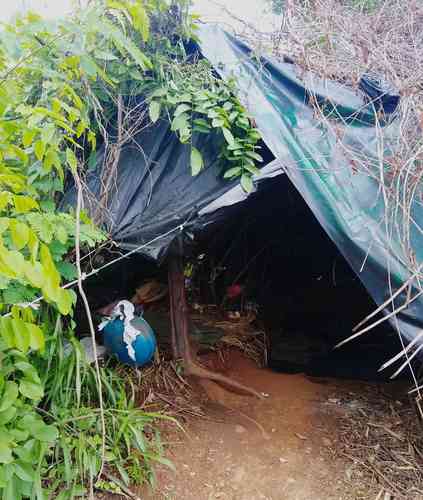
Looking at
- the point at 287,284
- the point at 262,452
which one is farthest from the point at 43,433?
the point at 287,284

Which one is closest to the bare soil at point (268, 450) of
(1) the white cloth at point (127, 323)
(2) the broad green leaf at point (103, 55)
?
(1) the white cloth at point (127, 323)

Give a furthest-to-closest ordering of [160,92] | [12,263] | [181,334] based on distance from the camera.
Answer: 1. [181,334]
2. [160,92]
3. [12,263]

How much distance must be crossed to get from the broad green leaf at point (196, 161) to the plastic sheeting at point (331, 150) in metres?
0.38

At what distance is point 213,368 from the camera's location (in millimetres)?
3273

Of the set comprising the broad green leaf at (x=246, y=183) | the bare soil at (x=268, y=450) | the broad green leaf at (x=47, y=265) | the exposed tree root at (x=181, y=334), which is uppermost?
the broad green leaf at (x=47, y=265)

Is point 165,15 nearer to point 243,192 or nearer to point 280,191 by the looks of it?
point 243,192

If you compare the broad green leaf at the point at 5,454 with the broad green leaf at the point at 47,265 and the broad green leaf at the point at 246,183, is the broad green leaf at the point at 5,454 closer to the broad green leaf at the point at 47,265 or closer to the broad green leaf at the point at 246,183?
the broad green leaf at the point at 47,265

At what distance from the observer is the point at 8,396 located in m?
1.48

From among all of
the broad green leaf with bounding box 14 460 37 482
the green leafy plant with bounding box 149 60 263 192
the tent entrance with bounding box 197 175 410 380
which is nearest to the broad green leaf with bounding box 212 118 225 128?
the green leafy plant with bounding box 149 60 263 192

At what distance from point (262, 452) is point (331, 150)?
1.85m

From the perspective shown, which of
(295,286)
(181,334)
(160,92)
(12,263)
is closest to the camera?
(12,263)

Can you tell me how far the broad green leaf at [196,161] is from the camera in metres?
2.00

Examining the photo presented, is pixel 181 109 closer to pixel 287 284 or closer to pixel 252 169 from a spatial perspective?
pixel 252 169

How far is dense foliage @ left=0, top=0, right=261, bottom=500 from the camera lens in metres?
1.54
